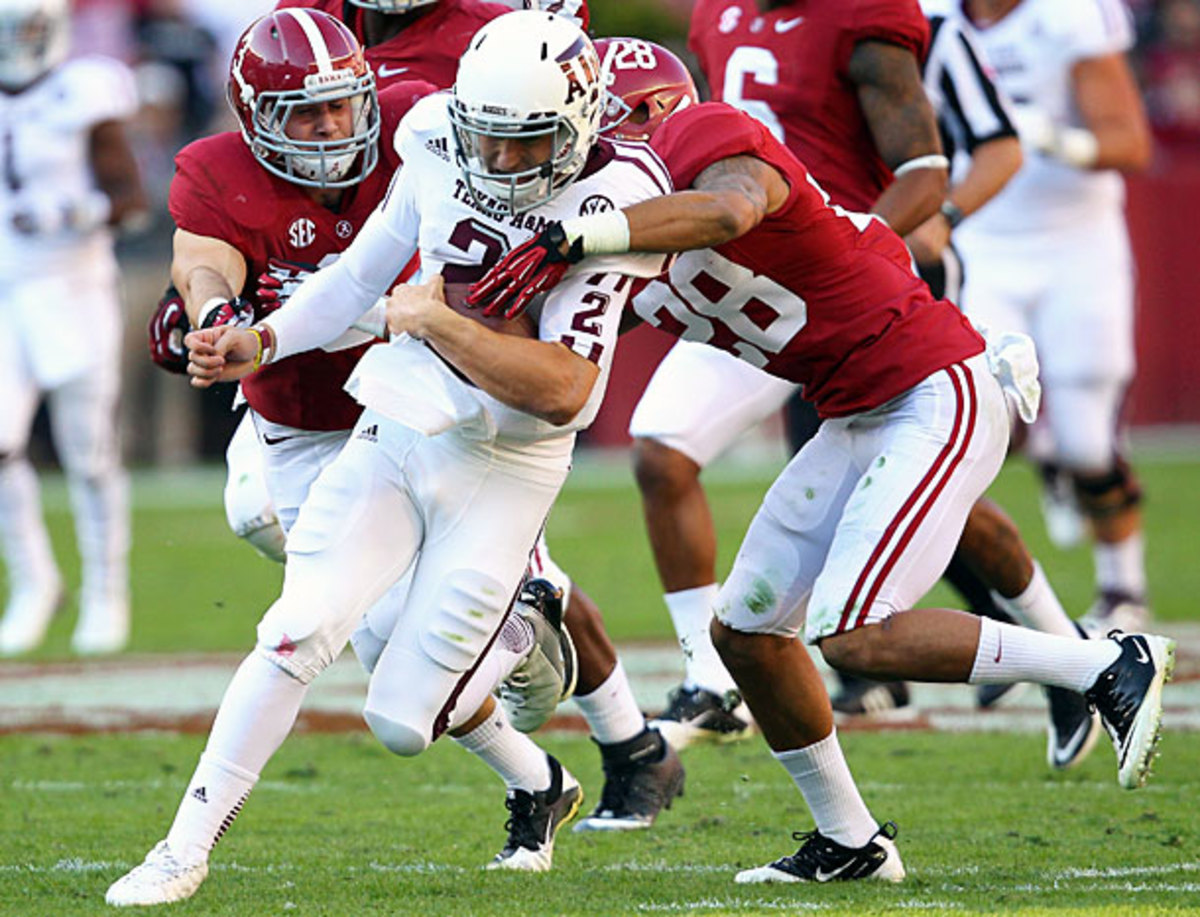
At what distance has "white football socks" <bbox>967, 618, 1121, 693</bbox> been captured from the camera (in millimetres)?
3822

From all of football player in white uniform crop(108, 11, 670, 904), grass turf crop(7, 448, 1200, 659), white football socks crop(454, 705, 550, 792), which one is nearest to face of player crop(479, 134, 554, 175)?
football player in white uniform crop(108, 11, 670, 904)

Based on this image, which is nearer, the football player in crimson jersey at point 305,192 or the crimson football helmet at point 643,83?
the football player in crimson jersey at point 305,192

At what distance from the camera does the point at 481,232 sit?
150 inches

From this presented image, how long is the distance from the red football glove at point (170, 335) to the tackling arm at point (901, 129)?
5.81 feet

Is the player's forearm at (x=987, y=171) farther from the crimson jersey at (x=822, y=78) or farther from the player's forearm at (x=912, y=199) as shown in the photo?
the player's forearm at (x=912, y=199)

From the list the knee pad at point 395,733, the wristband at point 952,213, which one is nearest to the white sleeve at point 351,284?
the knee pad at point 395,733

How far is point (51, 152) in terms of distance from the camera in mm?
7941

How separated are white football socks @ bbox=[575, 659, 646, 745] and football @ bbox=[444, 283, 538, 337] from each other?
1141 millimetres

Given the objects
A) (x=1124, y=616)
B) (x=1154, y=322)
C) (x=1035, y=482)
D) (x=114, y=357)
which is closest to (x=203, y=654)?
(x=114, y=357)

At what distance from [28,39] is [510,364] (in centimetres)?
482

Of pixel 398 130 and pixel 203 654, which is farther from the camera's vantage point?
pixel 203 654

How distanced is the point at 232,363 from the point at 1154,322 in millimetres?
12324

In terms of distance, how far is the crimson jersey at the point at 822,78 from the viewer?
5340 mm

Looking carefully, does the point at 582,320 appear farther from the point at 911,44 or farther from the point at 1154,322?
the point at 1154,322
